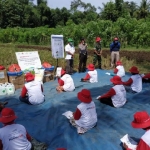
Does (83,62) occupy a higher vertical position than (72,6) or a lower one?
lower

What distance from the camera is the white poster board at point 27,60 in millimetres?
8975

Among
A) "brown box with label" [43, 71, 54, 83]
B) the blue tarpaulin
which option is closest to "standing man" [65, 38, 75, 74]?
"brown box with label" [43, 71, 54, 83]

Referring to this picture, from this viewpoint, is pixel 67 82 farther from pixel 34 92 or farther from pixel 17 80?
pixel 17 80

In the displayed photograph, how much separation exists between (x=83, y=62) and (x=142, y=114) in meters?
7.49

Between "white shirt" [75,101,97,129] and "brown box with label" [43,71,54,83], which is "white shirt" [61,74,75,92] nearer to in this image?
"brown box with label" [43,71,54,83]

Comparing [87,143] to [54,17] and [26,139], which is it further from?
[54,17]

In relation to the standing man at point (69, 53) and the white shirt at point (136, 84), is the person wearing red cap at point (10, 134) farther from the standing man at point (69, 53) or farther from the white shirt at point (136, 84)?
the standing man at point (69, 53)

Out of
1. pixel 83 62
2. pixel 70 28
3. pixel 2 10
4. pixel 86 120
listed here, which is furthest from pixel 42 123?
pixel 2 10

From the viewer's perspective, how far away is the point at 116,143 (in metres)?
4.45

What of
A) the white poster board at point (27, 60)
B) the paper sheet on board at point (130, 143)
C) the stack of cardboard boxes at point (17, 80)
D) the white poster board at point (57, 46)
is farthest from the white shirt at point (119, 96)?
the white poster board at point (57, 46)

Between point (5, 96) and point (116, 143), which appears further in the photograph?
point (5, 96)

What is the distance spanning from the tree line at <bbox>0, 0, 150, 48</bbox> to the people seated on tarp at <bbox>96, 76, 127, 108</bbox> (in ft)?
47.1

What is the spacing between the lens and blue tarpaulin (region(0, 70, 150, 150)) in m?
4.49

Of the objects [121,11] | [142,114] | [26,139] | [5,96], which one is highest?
[121,11]
